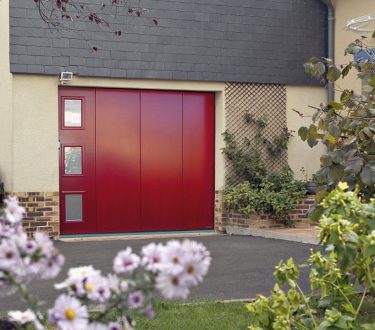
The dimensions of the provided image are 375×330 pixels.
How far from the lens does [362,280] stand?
314 cm

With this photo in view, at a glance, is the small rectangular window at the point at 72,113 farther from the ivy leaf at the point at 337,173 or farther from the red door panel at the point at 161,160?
the ivy leaf at the point at 337,173

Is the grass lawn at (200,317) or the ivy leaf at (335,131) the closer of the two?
the grass lawn at (200,317)

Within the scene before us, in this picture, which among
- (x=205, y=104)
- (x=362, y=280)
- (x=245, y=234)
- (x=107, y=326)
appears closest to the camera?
(x=107, y=326)

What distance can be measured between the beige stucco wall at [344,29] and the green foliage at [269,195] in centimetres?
190

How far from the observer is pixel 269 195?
9289 mm

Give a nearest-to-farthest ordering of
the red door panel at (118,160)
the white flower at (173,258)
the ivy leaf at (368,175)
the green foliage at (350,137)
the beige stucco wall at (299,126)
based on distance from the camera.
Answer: the white flower at (173,258)
the ivy leaf at (368,175)
the green foliage at (350,137)
the red door panel at (118,160)
the beige stucco wall at (299,126)

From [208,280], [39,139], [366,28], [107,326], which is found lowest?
[208,280]

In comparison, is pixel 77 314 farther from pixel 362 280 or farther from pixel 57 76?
pixel 57 76

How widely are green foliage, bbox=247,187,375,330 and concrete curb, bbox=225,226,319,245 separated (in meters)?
4.90

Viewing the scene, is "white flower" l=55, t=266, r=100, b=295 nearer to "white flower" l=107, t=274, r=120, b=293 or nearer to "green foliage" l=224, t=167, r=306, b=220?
"white flower" l=107, t=274, r=120, b=293

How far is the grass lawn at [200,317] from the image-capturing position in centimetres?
408

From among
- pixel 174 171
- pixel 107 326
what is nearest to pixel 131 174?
pixel 174 171

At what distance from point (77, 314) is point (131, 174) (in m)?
8.33

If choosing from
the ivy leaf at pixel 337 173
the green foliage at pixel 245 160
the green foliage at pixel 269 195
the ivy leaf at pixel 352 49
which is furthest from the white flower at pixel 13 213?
the green foliage at pixel 245 160
